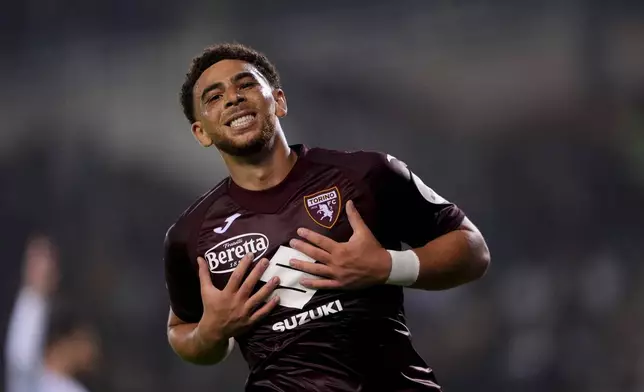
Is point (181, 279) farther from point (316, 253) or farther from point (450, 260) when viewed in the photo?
point (450, 260)


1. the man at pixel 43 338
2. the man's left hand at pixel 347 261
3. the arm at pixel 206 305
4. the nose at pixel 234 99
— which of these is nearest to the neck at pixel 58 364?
the man at pixel 43 338

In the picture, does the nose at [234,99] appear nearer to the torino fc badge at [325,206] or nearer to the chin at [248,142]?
the chin at [248,142]

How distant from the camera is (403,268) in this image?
256 centimetres

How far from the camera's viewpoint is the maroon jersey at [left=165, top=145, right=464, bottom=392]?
2.58m

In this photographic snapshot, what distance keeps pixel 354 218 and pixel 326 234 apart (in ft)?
0.35

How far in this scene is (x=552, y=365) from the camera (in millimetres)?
6812

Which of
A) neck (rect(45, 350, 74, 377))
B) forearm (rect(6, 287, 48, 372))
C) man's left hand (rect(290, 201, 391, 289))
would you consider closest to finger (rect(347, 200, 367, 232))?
man's left hand (rect(290, 201, 391, 289))

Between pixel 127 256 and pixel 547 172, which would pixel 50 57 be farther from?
pixel 547 172

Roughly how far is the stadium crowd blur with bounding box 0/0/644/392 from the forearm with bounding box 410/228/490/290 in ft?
14.3

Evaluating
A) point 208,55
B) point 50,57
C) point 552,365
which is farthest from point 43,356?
point 208,55

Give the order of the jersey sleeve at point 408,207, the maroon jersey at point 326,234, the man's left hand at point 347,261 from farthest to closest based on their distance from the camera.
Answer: the jersey sleeve at point 408,207 → the maroon jersey at point 326,234 → the man's left hand at point 347,261

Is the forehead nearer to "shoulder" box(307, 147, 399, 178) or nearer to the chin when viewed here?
the chin

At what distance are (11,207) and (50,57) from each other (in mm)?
1306

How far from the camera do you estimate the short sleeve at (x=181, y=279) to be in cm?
278
